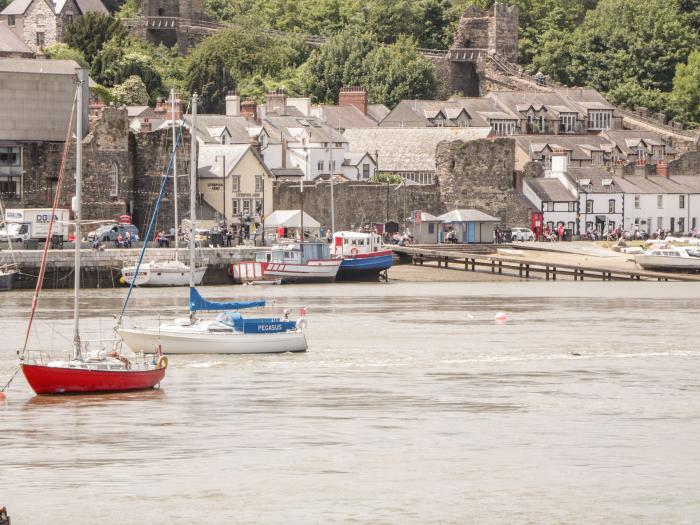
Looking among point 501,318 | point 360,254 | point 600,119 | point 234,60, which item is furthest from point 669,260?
point 234,60

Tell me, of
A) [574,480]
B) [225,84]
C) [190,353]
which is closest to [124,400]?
[190,353]

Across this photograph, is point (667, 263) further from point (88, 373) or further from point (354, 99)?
point (354, 99)

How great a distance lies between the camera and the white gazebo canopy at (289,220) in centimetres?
8081

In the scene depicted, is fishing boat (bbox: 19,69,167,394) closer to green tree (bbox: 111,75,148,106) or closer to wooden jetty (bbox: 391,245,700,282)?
wooden jetty (bbox: 391,245,700,282)

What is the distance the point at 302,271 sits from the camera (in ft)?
227

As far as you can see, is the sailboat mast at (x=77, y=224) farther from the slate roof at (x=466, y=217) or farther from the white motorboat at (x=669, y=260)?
the slate roof at (x=466, y=217)

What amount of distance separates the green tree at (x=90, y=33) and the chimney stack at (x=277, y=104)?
1113cm

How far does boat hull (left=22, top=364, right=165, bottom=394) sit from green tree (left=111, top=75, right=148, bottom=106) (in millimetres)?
66143

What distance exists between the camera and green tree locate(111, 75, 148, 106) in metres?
103

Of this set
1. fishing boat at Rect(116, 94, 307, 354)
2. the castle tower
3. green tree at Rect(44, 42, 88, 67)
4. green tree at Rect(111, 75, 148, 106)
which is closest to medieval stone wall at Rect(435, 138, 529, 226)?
green tree at Rect(111, 75, 148, 106)

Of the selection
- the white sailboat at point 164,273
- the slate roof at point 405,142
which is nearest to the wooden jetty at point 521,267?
the white sailboat at point 164,273

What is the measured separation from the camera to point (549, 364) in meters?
43.0

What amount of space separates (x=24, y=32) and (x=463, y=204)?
37872 millimetres

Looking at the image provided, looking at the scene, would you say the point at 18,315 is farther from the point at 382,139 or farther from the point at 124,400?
the point at 382,139
